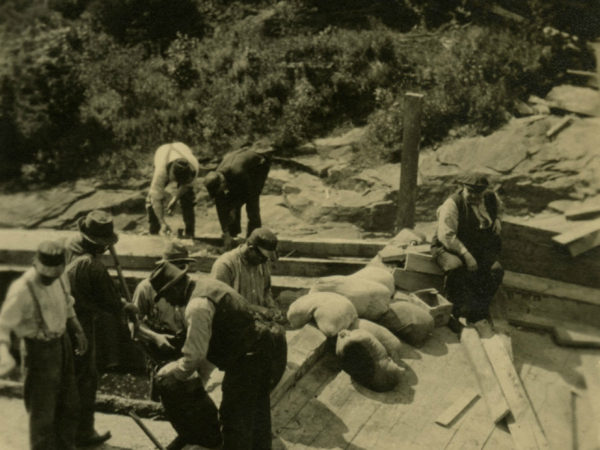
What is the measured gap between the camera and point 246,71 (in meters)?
13.1

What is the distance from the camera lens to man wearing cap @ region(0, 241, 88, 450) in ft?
12.5

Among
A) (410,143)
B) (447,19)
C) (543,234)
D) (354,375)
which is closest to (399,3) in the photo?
(447,19)

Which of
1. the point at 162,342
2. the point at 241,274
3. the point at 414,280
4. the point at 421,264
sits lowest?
the point at 414,280

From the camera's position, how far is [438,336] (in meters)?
5.94

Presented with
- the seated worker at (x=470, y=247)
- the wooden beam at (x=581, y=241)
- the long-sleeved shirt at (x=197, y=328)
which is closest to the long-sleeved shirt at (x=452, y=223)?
the seated worker at (x=470, y=247)

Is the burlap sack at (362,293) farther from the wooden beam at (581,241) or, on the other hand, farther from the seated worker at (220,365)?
the wooden beam at (581,241)

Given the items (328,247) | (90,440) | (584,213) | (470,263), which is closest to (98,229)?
(90,440)

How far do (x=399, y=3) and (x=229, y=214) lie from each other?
8.50 m

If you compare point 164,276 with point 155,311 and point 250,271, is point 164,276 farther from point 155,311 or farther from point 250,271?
point 250,271

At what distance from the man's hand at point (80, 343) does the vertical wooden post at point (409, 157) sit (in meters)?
4.34

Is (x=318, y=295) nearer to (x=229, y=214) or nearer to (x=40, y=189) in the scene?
(x=229, y=214)

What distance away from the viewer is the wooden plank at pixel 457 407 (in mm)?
4777

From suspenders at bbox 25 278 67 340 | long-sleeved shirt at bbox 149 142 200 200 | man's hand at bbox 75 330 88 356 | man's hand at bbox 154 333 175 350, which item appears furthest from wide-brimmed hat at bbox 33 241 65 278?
long-sleeved shirt at bbox 149 142 200 200

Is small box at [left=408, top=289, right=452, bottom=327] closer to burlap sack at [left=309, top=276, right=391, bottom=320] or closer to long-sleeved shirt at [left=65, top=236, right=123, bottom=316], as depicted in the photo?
burlap sack at [left=309, top=276, right=391, bottom=320]
